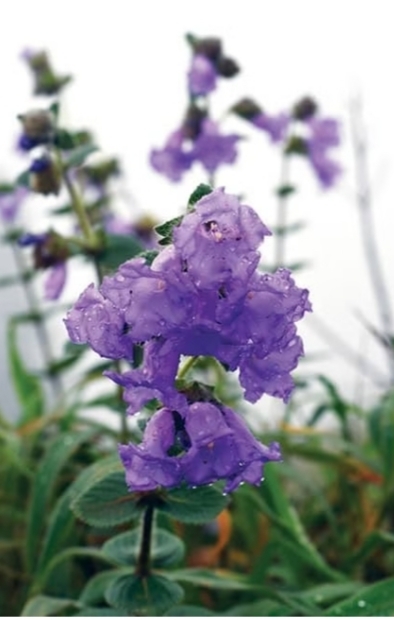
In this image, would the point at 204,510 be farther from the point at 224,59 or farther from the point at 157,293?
the point at 224,59


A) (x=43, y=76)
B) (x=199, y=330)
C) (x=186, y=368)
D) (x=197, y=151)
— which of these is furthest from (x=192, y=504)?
(x=43, y=76)

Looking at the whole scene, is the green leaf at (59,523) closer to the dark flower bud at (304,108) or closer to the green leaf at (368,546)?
the green leaf at (368,546)

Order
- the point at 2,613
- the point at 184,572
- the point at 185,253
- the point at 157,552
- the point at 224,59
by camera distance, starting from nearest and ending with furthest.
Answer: the point at 185,253 < the point at 157,552 < the point at 184,572 < the point at 2,613 < the point at 224,59

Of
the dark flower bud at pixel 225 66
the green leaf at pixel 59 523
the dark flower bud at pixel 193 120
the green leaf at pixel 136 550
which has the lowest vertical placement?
the green leaf at pixel 136 550

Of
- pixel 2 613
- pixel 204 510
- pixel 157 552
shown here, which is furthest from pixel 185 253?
pixel 2 613

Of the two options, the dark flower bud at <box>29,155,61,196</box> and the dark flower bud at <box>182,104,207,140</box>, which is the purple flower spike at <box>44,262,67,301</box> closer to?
the dark flower bud at <box>29,155,61,196</box>

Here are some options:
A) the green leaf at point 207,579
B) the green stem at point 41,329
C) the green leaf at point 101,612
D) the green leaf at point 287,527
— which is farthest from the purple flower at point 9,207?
the green leaf at point 101,612
